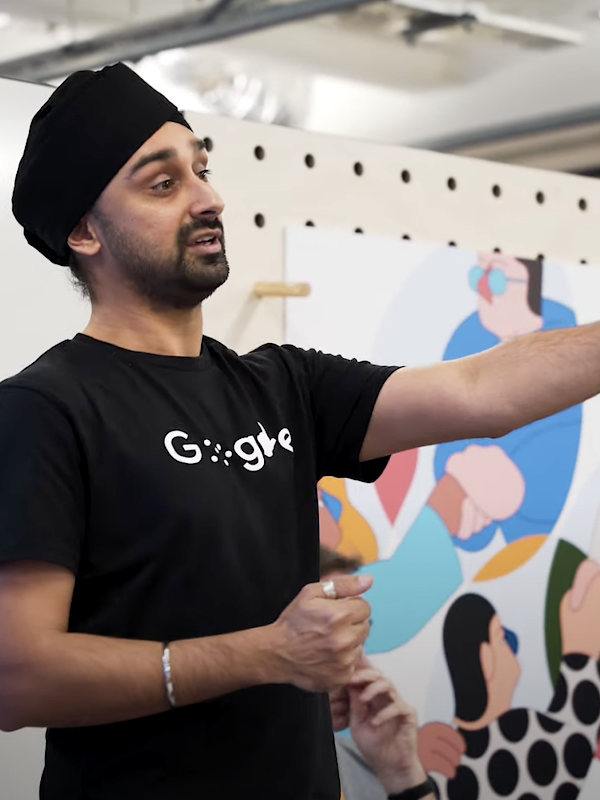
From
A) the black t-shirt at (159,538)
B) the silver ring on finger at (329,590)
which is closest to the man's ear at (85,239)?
the black t-shirt at (159,538)

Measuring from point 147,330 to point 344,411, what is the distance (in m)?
0.24

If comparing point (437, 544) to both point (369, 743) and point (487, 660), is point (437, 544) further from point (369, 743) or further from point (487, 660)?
point (369, 743)

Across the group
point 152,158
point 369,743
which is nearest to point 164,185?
point 152,158

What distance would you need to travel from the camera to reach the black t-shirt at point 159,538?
112 centimetres

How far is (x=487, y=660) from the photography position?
2084mm

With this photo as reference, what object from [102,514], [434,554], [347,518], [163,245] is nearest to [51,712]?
[102,514]

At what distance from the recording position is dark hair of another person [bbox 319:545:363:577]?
5.80 feet

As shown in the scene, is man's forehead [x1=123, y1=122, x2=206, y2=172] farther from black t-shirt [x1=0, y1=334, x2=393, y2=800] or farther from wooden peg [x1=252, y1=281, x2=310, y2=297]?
wooden peg [x1=252, y1=281, x2=310, y2=297]

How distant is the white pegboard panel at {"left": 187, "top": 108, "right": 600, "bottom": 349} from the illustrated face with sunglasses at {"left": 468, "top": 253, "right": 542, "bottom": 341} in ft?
0.12

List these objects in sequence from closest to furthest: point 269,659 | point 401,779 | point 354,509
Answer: point 269,659 < point 401,779 < point 354,509

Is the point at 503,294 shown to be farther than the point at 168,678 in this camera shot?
Yes

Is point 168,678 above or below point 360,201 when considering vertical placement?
below

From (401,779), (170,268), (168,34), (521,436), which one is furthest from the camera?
(168,34)

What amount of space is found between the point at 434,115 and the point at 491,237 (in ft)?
6.79
